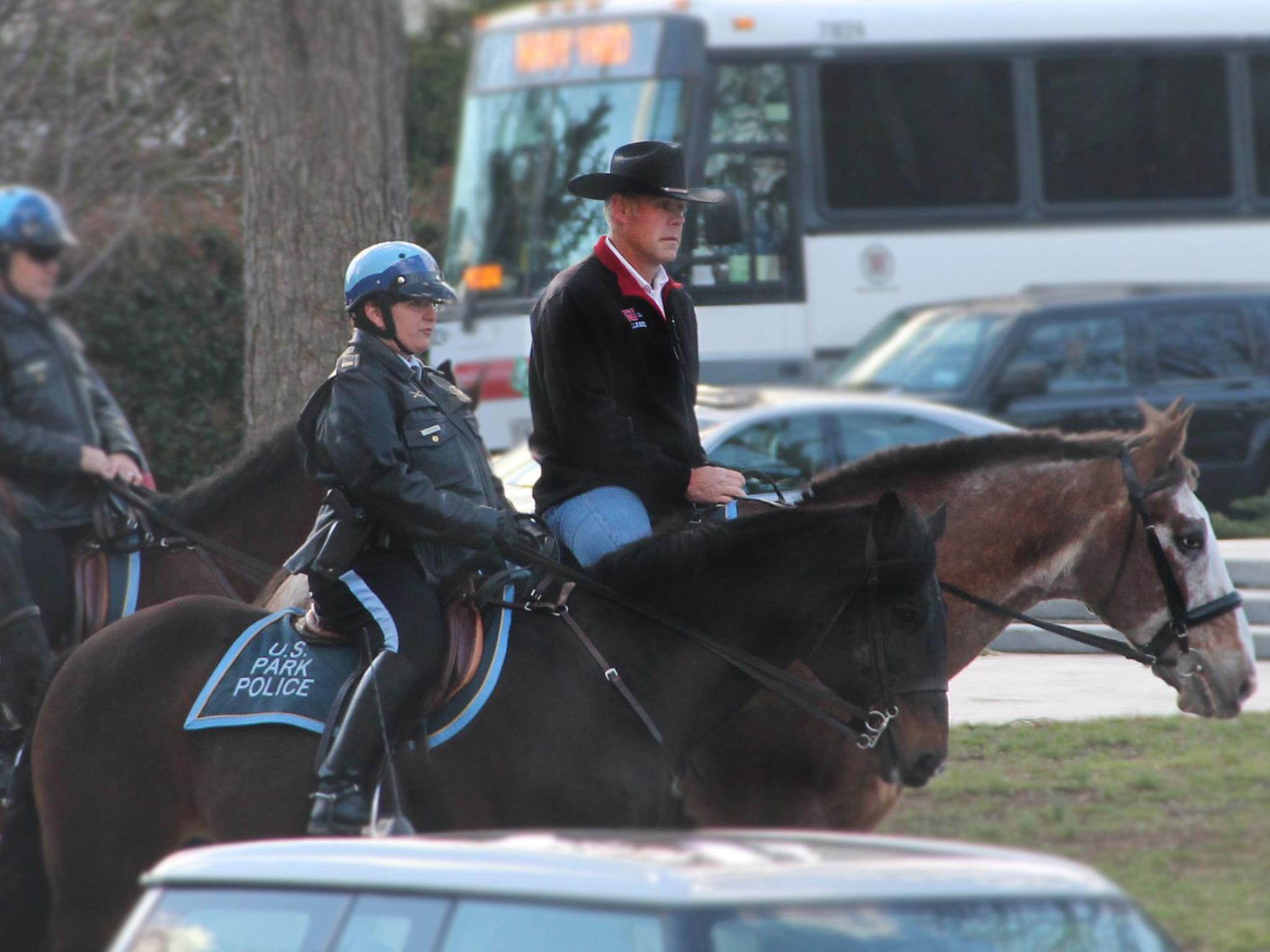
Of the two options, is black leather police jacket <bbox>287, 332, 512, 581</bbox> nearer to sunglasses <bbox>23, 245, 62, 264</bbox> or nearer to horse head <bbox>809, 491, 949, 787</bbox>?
horse head <bbox>809, 491, 949, 787</bbox>

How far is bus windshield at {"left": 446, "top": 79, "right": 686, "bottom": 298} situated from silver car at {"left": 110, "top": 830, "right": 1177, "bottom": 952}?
14425 millimetres

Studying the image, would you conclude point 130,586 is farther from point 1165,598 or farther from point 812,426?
point 812,426

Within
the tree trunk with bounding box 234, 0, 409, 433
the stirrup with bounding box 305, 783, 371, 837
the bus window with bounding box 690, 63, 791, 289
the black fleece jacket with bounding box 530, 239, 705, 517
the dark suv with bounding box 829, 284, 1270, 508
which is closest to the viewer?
the stirrup with bounding box 305, 783, 371, 837

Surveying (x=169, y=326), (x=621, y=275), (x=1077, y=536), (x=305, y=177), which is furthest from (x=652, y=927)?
(x=169, y=326)

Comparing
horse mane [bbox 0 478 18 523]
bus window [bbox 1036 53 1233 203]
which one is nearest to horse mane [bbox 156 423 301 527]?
horse mane [bbox 0 478 18 523]

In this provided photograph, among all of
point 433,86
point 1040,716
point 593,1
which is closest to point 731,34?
point 593,1

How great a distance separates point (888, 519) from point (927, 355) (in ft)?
36.4

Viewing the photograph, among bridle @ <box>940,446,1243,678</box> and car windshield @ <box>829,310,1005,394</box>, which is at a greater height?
bridle @ <box>940,446,1243,678</box>

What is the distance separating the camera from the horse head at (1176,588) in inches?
255

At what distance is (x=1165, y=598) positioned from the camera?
6.52 m

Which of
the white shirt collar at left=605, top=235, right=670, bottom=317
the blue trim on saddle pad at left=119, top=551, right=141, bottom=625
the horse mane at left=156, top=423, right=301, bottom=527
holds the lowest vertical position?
the blue trim on saddle pad at left=119, top=551, right=141, bottom=625

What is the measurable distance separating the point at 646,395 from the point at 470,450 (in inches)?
21.9

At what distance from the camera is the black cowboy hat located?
6.24 meters

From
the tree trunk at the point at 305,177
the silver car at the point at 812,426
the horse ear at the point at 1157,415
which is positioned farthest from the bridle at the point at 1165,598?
the silver car at the point at 812,426
